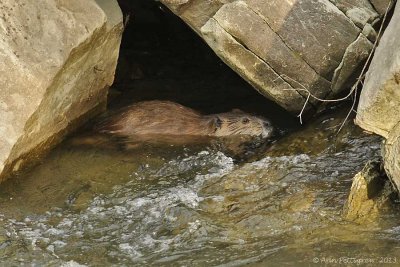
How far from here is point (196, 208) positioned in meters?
4.12

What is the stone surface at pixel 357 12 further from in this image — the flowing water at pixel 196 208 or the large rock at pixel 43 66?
the large rock at pixel 43 66

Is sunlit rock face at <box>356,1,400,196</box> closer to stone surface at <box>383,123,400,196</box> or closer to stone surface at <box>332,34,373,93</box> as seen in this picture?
stone surface at <box>383,123,400,196</box>

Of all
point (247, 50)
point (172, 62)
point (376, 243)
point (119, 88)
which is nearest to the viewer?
point (376, 243)

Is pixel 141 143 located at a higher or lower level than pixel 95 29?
lower

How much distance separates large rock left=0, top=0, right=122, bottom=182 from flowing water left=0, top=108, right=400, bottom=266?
0.22 metres

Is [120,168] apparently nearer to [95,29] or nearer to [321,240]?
[95,29]

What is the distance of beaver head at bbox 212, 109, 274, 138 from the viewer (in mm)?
5543

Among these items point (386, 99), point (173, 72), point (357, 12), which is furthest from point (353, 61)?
point (173, 72)

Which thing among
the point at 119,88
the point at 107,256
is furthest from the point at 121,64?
the point at 107,256

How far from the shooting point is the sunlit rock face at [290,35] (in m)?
4.66

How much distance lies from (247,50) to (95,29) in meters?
0.99

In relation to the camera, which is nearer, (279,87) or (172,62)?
(279,87)

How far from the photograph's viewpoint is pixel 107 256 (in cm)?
369

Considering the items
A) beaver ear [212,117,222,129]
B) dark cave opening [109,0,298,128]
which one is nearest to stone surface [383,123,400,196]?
dark cave opening [109,0,298,128]
